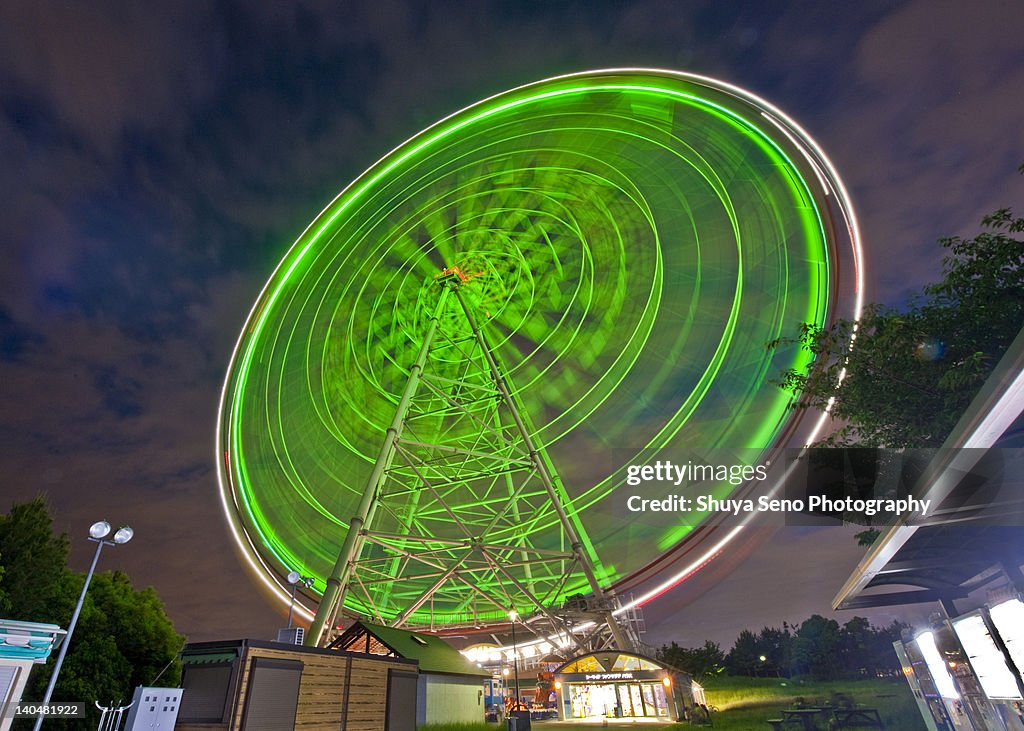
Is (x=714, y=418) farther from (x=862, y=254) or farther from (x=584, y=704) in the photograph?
(x=584, y=704)

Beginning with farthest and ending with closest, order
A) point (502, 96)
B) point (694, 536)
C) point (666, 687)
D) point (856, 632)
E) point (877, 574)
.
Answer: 1. point (856, 632)
2. point (666, 687)
3. point (694, 536)
4. point (502, 96)
5. point (877, 574)

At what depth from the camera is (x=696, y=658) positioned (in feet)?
186

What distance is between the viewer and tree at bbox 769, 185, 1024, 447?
7.04 m

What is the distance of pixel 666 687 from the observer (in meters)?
15.0

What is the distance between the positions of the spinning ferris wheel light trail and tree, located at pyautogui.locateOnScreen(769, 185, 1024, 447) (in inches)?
175

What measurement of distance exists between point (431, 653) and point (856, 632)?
6341 centimetres

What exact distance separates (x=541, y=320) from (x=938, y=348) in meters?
11.0

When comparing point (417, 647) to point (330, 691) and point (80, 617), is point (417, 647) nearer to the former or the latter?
point (330, 691)

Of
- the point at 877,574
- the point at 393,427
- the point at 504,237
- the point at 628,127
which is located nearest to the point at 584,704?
the point at 393,427

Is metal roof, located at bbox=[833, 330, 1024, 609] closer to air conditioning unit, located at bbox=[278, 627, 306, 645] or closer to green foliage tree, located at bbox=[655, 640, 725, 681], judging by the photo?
air conditioning unit, located at bbox=[278, 627, 306, 645]

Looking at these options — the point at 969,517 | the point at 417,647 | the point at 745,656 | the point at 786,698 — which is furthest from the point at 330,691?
the point at 745,656

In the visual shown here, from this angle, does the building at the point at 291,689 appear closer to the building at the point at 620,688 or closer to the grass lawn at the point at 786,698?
the grass lawn at the point at 786,698

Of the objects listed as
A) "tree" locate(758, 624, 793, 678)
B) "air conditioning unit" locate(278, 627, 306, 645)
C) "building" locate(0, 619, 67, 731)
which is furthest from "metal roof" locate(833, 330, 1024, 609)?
"tree" locate(758, 624, 793, 678)

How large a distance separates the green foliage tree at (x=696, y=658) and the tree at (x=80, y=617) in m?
45.0
